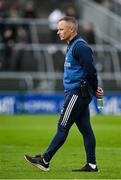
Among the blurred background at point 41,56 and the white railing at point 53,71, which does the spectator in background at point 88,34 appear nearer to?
the blurred background at point 41,56

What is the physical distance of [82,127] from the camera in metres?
13.3

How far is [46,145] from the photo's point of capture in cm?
1894

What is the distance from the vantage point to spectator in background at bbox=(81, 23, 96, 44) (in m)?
33.2

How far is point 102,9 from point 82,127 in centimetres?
2245

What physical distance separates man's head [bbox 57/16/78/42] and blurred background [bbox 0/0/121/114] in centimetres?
1884

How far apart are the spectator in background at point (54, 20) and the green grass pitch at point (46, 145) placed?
4.90 meters

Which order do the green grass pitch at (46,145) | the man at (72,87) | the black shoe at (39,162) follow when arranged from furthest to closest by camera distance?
the black shoe at (39,162) → the man at (72,87) → the green grass pitch at (46,145)

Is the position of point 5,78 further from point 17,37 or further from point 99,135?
point 99,135

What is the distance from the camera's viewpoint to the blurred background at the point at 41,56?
1271 inches

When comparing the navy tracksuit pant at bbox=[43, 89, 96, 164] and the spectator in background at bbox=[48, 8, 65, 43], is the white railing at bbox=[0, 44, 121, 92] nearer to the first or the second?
the spectator in background at bbox=[48, 8, 65, 43]

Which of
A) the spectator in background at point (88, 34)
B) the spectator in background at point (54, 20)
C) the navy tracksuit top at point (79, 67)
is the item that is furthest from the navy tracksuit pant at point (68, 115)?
the spectator in background at point (54, 20)

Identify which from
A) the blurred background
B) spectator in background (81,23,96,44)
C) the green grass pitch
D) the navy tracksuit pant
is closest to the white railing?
the blurred background

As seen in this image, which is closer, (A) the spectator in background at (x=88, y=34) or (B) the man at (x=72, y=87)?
(B) the man at (x=72, y=87)

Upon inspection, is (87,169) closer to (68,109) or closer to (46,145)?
(68,109)
